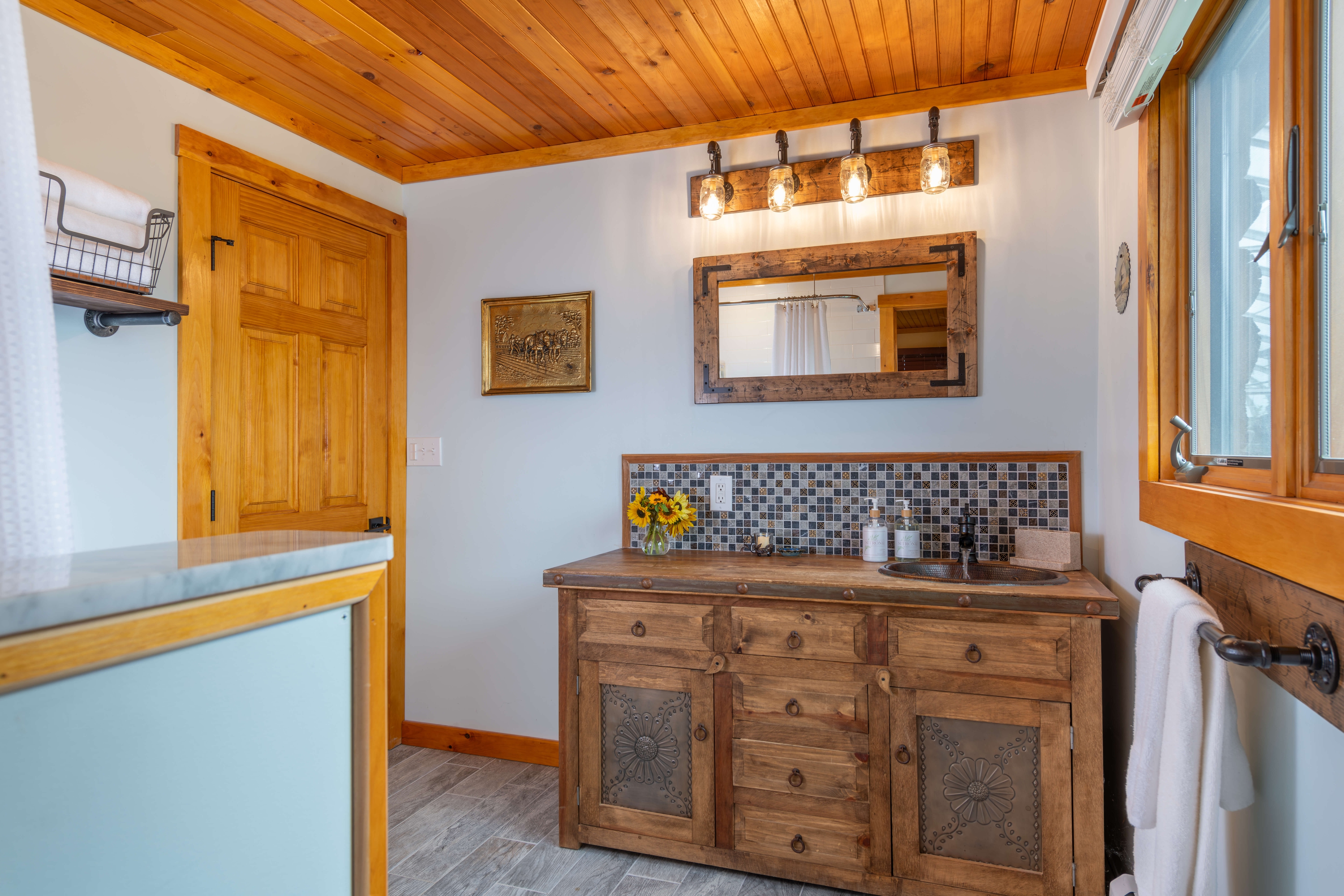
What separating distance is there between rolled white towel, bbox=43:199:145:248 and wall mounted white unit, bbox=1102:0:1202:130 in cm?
234

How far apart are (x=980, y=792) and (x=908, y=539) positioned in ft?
2.50

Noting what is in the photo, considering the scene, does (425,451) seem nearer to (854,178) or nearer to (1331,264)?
(854,178)

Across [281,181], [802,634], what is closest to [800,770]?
[802,634]

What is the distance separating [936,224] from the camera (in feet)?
8.27

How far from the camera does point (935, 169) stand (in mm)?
2385

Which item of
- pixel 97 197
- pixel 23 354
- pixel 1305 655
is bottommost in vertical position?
pixel 1305 655

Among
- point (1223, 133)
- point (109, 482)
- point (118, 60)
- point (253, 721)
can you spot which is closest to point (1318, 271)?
point (1223, 133)

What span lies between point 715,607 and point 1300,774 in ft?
4.48

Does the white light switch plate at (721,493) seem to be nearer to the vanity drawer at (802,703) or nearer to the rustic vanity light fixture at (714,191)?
the vanity drawer at (802,703)

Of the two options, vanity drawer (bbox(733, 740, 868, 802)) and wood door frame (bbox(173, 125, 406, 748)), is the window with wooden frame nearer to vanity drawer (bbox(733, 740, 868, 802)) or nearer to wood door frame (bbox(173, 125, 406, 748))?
vanity drawer (bbox(733, 740, 868, 802))

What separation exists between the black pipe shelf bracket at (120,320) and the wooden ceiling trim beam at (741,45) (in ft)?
5.32

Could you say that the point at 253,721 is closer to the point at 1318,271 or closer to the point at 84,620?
the point at 84,620

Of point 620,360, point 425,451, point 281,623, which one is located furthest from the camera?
point 425,451

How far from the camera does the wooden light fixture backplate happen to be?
8.15ft
